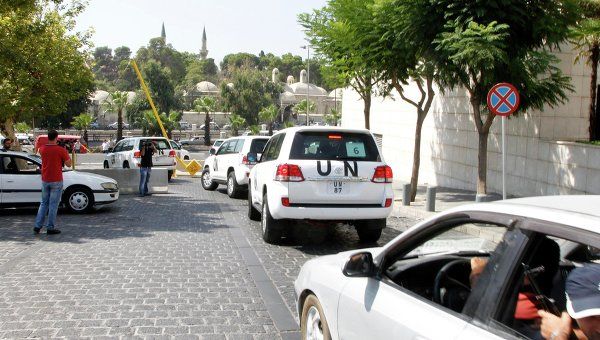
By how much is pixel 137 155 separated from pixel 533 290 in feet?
73.1

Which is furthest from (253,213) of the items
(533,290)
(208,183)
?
(533,290)

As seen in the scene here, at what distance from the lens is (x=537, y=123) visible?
53.7ft

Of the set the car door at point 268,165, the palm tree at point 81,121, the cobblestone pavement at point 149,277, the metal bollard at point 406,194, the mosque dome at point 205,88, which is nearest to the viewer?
the cobblestone pavement at point 149,277

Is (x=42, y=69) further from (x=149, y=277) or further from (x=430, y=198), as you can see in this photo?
(x=149, y=277)

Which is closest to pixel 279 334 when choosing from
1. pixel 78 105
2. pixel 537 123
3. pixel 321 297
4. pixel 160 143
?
pixel 321 297

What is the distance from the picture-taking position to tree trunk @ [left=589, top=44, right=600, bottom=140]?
14836 mm

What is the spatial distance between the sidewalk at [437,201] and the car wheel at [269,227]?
5062 mm

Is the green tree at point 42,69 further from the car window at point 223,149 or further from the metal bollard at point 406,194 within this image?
the metal bollard at point 406,194

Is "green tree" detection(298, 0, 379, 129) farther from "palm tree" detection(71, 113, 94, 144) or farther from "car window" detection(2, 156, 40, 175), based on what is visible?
"palm tree" detection(71, 113, 94, 144)

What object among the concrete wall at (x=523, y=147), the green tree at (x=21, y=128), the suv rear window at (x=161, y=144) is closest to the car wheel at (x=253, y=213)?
the concrete wall at (x=523, y=147)

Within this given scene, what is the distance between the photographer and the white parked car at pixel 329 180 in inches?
358

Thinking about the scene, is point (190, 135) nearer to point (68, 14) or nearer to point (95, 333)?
point (68, 14)

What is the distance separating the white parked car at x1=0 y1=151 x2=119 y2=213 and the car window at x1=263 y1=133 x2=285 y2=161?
4711 millimetres

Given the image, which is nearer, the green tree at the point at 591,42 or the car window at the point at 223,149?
the green tree at the point at 591,42
